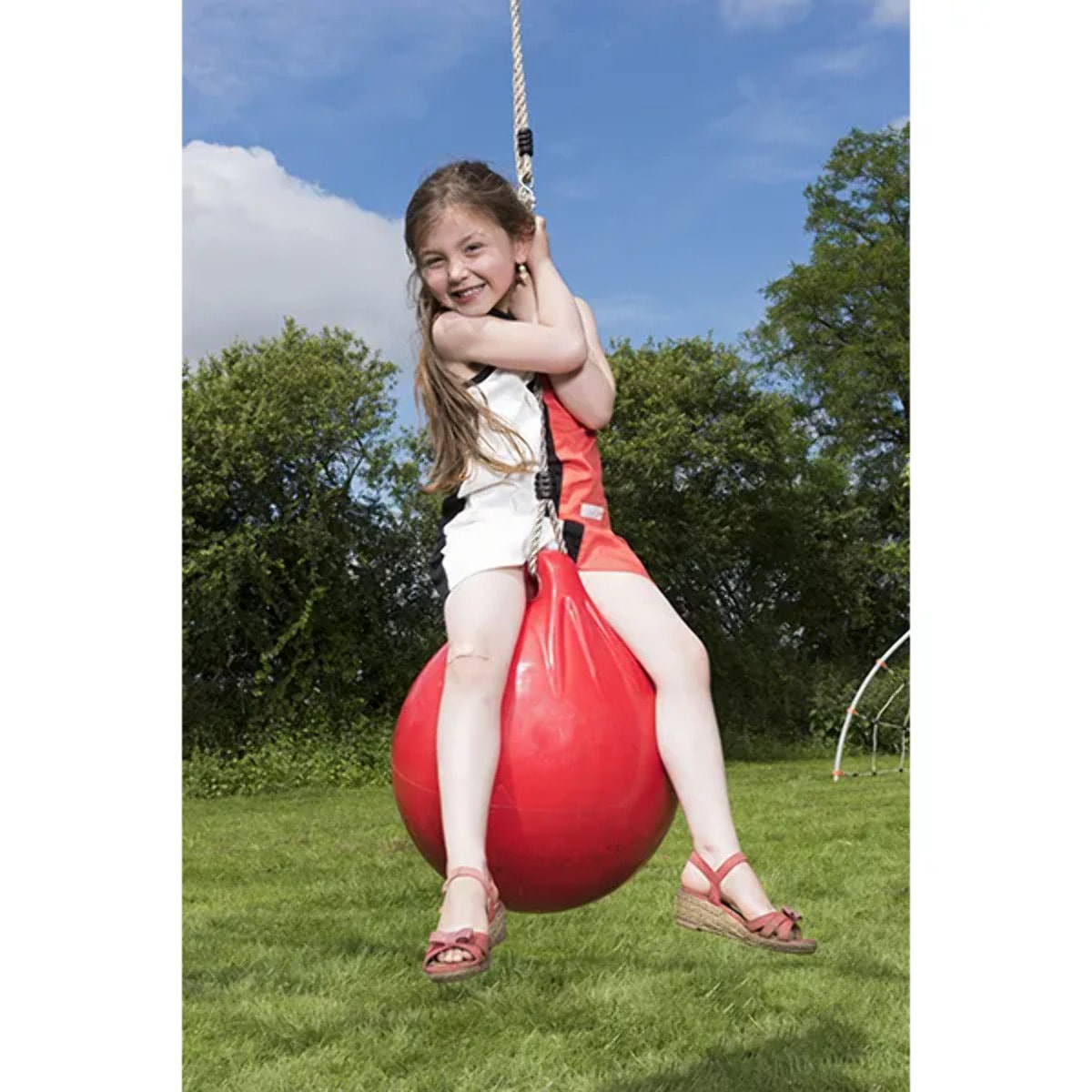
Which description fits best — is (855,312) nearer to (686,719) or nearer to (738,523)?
(738,523)

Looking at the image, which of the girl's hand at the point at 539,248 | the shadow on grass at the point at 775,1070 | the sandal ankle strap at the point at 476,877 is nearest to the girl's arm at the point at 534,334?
the girl's hand at the point at 539,248

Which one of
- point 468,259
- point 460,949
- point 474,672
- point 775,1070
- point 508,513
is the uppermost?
point 468,259

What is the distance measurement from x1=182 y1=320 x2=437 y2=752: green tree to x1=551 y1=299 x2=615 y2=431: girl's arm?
731cm

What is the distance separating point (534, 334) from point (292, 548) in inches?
331

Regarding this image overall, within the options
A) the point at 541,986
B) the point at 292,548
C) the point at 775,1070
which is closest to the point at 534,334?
the point at 775,1070

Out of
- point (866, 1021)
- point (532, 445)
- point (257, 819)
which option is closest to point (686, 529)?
point (257, 819)

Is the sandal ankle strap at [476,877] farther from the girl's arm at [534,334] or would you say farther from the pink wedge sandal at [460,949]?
the girl's arm at [534,334]

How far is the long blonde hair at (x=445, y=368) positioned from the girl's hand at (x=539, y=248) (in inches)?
1.3

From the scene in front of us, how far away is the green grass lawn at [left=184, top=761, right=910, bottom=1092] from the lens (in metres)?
5.02

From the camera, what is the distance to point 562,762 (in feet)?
8.51

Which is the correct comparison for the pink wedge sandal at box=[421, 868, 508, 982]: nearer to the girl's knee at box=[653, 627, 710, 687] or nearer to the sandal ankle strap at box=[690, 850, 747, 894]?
the sandal ankle strap at box=[690, 850, 747, 894]

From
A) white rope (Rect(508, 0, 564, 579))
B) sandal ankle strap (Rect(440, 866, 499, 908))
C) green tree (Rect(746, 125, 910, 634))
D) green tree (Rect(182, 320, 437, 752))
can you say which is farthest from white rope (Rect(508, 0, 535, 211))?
green tree (Rect(746, 125, 910, 634))

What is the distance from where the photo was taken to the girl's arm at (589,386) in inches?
110
